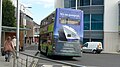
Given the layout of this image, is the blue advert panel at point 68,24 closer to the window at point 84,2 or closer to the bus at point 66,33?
the bus at point 66,33

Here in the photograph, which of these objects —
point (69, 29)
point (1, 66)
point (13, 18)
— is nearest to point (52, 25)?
point (69, 29)

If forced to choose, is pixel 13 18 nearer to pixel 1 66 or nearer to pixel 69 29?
pixel 69 29

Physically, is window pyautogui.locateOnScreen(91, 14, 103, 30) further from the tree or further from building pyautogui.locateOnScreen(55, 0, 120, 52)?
the tree

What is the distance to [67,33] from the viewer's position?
27234mm

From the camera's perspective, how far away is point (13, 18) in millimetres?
47906

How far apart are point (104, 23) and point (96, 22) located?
1528 millimetres

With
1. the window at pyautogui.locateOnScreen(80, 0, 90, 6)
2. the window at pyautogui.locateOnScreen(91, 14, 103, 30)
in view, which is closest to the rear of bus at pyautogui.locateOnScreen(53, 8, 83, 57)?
the window at pyautogui.locateOnScreen(91, 14, 103, 30)

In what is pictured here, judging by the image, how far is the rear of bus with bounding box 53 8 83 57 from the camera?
88.6 ft

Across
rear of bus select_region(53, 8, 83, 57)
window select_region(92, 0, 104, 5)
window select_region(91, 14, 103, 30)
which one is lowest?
rear of bus select_region(53, 8, 83, 57)

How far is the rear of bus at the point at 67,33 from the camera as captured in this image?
2700cm

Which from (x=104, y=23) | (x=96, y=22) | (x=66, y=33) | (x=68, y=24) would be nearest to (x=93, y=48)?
(x=96, y=22)

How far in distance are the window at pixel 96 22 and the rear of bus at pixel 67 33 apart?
1490 inches

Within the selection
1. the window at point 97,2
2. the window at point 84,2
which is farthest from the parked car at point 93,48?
the window at point 84,2

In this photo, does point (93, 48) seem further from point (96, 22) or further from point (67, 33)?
point (67, 33)
